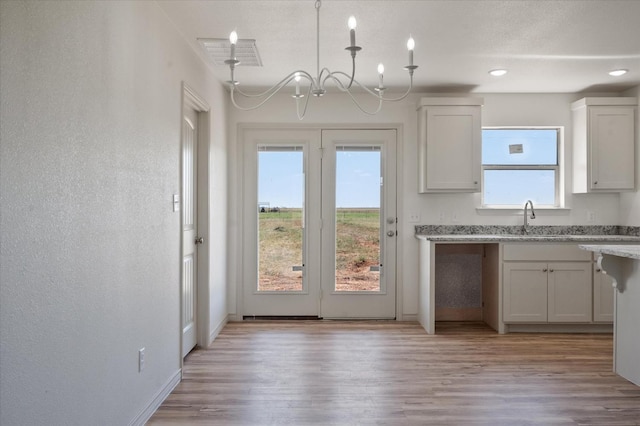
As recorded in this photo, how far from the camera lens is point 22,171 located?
1592 mm

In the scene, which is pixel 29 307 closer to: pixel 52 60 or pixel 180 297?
pixel 52 60

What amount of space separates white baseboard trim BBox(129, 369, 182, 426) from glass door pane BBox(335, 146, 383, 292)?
2.29 m

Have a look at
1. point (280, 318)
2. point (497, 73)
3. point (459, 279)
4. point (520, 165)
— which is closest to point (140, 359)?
point (280, 318)

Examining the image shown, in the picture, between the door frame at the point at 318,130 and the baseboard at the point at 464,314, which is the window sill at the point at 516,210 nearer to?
the door frame at the point at 318,130

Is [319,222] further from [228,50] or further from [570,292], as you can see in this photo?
[570,292]

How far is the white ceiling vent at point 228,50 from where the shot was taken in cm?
349

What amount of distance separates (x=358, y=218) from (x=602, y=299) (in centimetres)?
243

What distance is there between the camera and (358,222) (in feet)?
17.1

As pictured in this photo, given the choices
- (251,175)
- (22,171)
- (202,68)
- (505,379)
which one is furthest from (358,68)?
(22,171)

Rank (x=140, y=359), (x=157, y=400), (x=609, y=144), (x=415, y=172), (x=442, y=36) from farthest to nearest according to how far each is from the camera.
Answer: (x=415, y=172), (x=609, y=144), (x=442, y=36), (x=157, y=400), (x=140, y=359)

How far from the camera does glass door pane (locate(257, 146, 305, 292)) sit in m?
5.21

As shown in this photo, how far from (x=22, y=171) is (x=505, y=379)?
3.13 m

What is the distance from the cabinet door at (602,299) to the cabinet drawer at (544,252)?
0.20 metres

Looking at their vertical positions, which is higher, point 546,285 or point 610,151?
point 610,151
